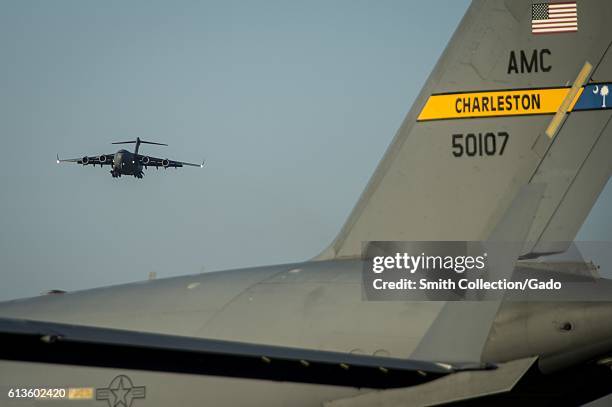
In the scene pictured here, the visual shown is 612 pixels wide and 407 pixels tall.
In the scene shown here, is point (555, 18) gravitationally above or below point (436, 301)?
above

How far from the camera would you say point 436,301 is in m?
9.90

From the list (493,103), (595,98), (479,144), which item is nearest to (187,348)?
(479,144)

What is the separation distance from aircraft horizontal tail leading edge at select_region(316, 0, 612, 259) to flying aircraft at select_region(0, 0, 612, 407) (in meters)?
0.02

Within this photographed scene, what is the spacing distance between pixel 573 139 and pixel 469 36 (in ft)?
5.77

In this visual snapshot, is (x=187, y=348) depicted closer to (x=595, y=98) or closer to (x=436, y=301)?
(x=436, y=301)

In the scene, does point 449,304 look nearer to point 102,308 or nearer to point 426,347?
point 426,347

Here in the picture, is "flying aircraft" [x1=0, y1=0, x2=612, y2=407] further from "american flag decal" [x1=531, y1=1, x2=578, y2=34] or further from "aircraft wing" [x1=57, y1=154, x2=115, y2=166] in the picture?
"aircraft wing" [x1=57, y1=154, x2=115, y2=166]

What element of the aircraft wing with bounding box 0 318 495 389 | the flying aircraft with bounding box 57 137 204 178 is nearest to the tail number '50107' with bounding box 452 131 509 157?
the aircraft wing with bounding box 0 318 495 389

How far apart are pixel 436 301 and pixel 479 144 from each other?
2154mm

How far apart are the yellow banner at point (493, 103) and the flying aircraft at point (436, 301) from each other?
16 millimetres

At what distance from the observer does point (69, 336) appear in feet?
24.3

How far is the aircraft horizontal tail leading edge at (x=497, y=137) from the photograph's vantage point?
35.0ft

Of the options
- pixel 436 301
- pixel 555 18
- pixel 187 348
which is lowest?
pixel 187 348

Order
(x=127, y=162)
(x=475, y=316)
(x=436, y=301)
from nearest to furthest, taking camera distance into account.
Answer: (x=475, y=316) → (x=436, y=301) → (x=127, y=162)
